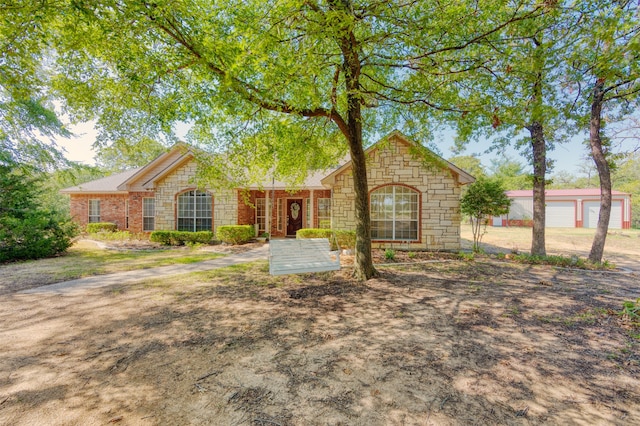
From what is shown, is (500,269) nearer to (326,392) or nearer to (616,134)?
(616,134)

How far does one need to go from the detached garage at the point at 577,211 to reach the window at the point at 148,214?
2926 centimetres

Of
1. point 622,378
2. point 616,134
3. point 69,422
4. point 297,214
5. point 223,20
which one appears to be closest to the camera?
point 69,422

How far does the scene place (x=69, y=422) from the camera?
2211 millimetres

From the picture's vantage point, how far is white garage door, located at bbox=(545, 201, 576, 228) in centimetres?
2800

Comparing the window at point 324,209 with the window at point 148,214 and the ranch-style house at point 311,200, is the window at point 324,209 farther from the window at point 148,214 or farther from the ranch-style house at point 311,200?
the window at point 148,214

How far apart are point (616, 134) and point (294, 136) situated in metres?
11.0

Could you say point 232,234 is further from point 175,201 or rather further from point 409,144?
point 409,144

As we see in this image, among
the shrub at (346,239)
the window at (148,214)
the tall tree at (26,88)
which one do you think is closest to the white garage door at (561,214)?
the shrub at (346,239)

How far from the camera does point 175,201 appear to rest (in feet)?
47.2

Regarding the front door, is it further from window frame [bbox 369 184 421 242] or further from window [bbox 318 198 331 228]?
window frame [bbox 369 184 421 242]

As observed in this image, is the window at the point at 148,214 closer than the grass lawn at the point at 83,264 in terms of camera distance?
No

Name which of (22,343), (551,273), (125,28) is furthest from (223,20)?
(551,273)

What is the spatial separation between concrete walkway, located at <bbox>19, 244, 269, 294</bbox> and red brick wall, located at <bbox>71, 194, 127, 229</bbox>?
11649 mm

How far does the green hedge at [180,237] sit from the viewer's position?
13656mm
